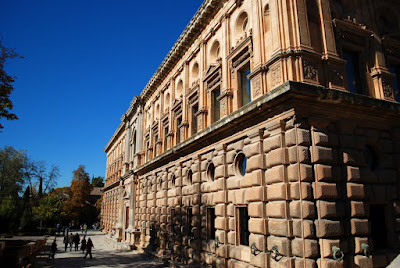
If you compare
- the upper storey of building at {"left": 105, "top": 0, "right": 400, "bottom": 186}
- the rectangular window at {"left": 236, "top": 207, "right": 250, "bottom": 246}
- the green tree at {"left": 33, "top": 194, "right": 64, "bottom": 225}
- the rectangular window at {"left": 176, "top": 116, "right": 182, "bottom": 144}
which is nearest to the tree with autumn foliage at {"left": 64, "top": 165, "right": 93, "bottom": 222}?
the green tree at {"left": 33, "top": 194, "right": 64, "bottom": 225}

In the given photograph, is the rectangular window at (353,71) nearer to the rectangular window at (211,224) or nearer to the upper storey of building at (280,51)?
the upper storey of building at (280,51)

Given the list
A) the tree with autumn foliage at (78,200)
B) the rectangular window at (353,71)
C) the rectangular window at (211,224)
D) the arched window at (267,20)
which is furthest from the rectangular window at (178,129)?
the tree with autumn foliage at (78,200)

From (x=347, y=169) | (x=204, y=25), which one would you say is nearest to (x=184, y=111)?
(x=204, y=25)

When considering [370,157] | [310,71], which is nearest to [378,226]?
[370,157]

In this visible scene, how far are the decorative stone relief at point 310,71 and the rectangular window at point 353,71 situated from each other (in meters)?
2.09

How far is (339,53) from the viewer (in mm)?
10820

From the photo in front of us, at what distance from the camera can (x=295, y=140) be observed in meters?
8.85

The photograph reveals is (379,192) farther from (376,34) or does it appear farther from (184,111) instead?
(184,111)

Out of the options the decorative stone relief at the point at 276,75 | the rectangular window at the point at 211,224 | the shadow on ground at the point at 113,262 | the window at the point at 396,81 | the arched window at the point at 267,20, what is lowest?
the shadow on ground at the point at 113,262

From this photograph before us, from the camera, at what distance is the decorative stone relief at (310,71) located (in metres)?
9.65

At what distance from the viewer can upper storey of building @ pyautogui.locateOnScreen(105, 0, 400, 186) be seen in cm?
1007

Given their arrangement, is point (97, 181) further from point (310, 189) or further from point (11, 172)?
point (310, 189)

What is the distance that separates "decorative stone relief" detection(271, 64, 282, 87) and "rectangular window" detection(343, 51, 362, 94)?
10.1 feet

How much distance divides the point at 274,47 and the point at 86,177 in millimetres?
63387
